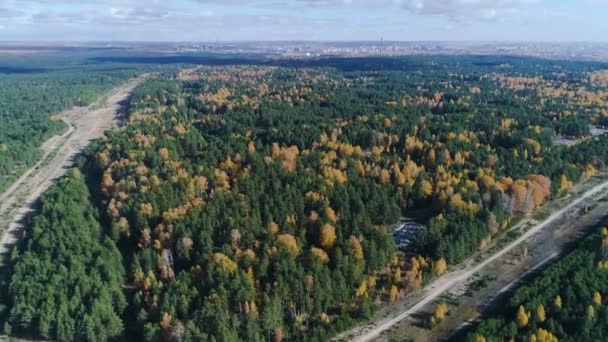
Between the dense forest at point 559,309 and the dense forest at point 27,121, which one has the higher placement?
the dense forest at point 27,121

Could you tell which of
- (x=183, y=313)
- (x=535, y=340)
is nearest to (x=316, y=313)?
(x=183, y=313)

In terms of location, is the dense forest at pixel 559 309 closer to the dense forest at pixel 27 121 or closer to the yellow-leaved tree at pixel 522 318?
the yellow-leaved tree at pixel 522 318

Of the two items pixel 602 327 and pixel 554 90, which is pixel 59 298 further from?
pixel 554 90

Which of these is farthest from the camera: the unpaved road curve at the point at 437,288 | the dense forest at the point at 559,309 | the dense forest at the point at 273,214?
the dense forest at the point at 273,214

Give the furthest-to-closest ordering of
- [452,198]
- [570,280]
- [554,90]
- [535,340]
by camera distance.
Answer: [554,90]
[452,198]
[570,280]
[535,340]

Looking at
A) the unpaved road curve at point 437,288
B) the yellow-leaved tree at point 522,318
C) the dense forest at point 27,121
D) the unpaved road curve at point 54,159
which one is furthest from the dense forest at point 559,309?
the dense forest at point 27,121

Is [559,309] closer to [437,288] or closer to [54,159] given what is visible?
[437,288]

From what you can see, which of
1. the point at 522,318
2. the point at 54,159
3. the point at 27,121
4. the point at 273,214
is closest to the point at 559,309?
the point at 522,318

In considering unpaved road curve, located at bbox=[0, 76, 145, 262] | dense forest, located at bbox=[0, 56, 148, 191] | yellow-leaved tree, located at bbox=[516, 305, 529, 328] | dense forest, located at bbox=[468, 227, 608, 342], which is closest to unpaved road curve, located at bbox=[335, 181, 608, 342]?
dense forest, located at bbox=[468, 227, 608, 342]
